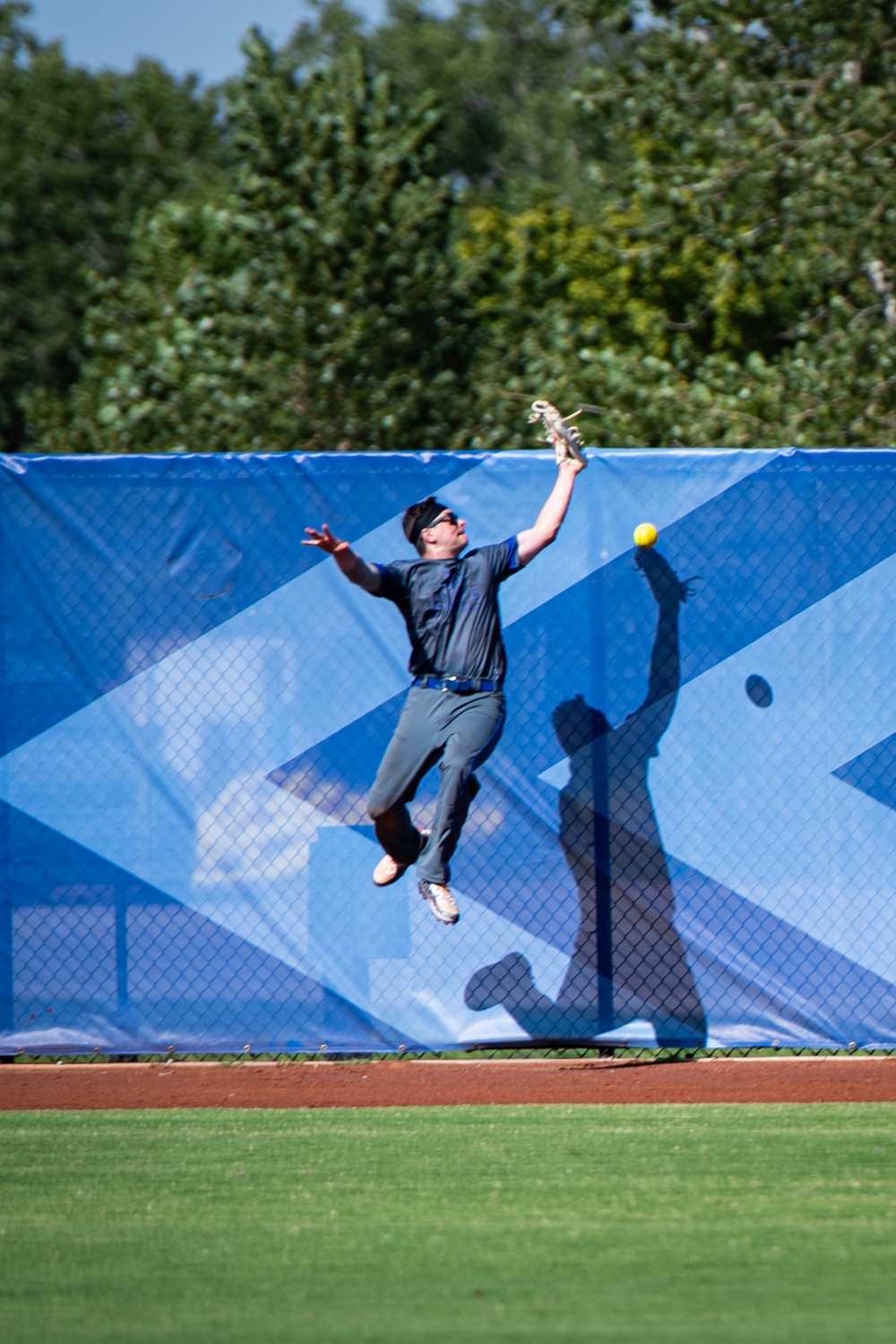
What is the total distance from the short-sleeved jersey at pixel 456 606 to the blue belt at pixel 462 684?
1cm

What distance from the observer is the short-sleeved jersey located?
5.86 m

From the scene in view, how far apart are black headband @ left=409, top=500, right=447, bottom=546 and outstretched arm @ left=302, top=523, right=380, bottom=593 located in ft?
1.11

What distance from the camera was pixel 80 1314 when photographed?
334cm

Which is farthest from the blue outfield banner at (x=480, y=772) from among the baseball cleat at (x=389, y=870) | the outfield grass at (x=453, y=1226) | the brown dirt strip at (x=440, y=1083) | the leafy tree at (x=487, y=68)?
the leafy tree at (x=487, y=68)

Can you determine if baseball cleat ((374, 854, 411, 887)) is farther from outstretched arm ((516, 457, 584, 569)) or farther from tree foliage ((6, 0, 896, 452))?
tree foliage ((6, 0, 896, 452))

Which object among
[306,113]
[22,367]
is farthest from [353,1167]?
[22,367]

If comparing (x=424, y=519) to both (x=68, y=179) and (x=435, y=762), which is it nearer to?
(x=435, y=762)

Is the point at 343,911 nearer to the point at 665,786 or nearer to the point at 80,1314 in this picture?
the point at 665,786

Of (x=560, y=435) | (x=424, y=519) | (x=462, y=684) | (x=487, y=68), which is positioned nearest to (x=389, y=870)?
(x=462, y=684)

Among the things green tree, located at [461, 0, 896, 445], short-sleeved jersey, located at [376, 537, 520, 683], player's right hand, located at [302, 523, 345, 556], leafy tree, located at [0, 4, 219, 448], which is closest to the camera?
player's right hand, located at [302, 523, 345, 556]

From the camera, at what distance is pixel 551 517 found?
19.1ft

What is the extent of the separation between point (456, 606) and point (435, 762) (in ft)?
1.99

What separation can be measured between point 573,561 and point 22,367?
88.6 feet

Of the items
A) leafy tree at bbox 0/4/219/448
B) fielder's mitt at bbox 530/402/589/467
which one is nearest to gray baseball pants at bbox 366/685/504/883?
fielder's mitt at bbox 530/402/589/467
